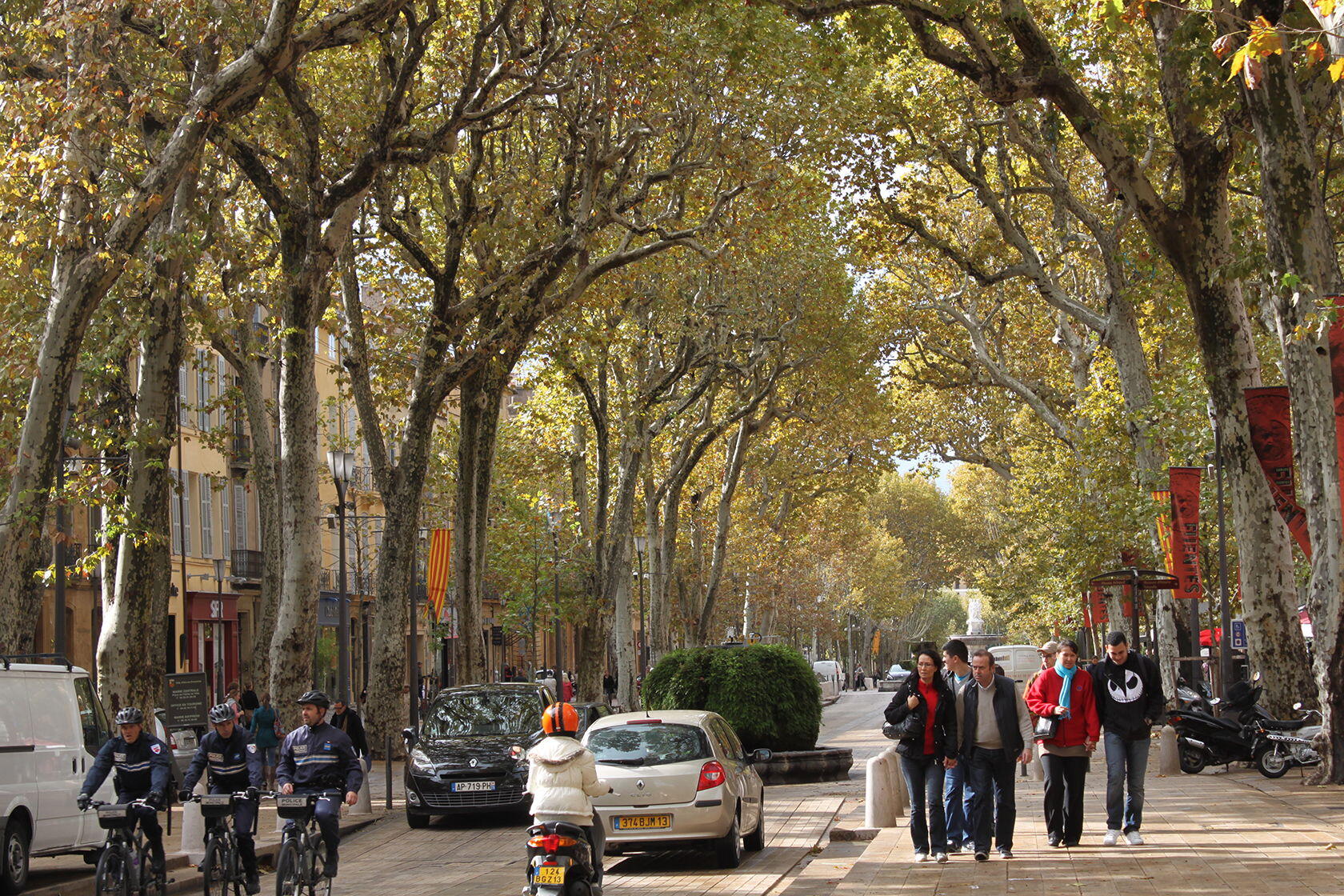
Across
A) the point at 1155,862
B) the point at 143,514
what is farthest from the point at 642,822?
the point at 143,514

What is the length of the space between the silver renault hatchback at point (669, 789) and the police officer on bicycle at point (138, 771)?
374cm

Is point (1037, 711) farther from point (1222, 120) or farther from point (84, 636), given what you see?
point (84, 636)

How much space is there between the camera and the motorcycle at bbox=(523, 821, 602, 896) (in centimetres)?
925

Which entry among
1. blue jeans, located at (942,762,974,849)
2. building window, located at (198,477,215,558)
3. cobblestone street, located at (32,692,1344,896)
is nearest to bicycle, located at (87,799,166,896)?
cobblestone street, located at (32,692,1344,896)

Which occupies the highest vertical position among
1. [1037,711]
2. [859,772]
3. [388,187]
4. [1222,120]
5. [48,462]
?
[388,187]

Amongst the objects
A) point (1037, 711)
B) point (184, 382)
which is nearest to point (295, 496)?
point (1037, 711)

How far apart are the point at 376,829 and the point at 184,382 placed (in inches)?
1033

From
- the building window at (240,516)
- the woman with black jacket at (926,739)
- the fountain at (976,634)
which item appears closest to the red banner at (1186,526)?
the fountain at (976,634)

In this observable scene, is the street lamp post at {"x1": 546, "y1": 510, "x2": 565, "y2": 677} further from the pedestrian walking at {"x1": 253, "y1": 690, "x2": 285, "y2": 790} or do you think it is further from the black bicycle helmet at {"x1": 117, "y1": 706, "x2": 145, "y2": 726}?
the black bicycle helmet at {"x1": 117, "y1": 706, "x2": 145, "y2": 726}

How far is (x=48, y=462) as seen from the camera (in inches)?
541

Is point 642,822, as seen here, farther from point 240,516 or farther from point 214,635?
point 240,516

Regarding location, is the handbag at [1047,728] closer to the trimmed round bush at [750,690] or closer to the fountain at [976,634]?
the trimmed round bush at [750,690]

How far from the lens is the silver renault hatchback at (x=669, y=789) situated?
14.0 m

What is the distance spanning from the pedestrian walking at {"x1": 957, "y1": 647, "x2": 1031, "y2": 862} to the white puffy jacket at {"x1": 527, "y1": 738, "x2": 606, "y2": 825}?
11.3 feet
